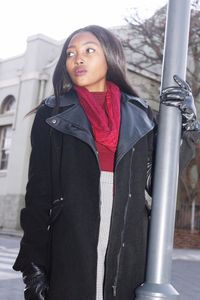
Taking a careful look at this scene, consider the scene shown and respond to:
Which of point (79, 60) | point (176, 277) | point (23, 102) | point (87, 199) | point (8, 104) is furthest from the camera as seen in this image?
point (8, 104)

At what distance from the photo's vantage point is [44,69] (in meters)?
20.5

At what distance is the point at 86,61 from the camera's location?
255cm

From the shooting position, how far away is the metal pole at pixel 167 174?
1.98 metres

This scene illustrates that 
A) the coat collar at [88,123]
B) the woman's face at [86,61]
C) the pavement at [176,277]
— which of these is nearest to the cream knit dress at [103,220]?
the coat collar at [88,123]

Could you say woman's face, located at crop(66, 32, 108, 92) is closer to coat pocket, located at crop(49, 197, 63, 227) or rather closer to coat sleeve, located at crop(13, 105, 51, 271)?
coat sleeve, located at crop(13, 105, 51, 271)

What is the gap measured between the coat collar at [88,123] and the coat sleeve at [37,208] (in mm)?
113

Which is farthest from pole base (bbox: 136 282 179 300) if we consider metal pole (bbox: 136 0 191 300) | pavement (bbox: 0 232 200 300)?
pavement (bbox: 0 232 200 300)

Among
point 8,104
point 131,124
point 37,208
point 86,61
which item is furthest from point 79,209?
point 8,104

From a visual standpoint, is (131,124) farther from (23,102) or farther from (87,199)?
(23,102)

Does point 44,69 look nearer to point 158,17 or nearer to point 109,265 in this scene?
point 158,17

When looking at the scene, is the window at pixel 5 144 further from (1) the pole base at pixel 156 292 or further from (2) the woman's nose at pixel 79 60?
(1) the pole base at pixel 156 292

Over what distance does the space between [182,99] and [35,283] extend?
108 centimetres

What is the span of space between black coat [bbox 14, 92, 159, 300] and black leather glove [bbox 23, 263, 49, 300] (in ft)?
0.11

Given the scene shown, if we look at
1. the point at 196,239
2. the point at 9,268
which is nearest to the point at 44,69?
the point at 196,239
